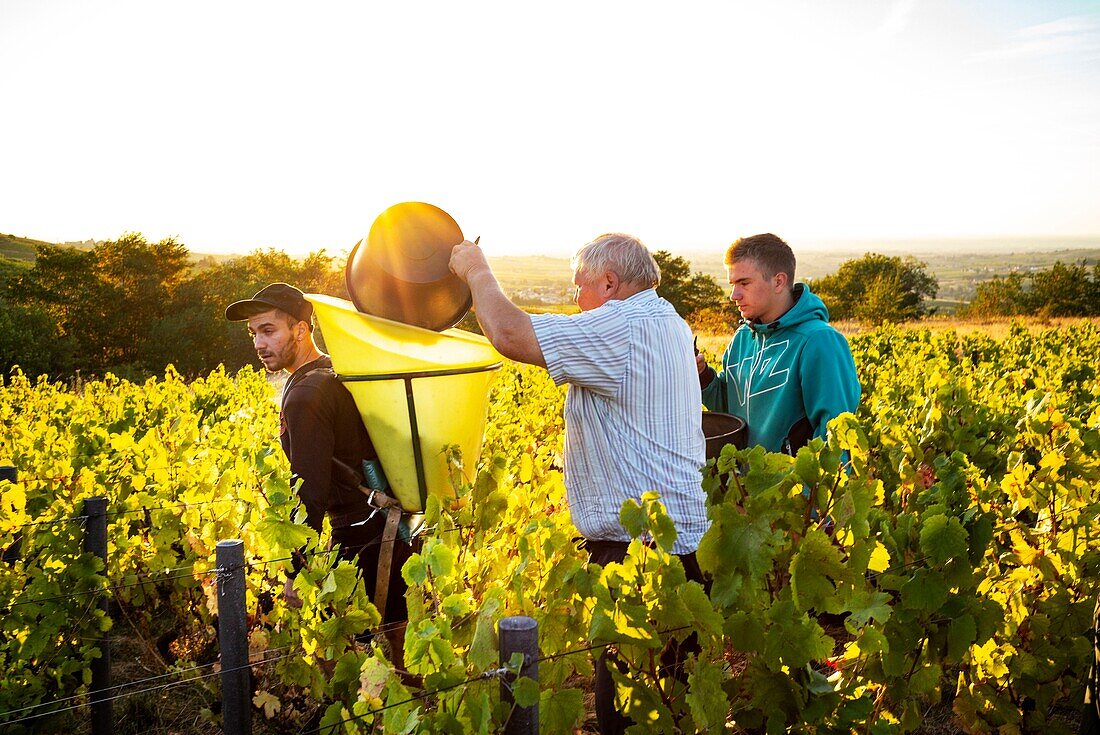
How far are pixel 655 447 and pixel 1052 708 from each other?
2.41m

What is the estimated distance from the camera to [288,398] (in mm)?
2727

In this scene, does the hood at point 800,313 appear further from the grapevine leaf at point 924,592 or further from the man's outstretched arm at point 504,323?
the man's outstretched arm at point 504,323

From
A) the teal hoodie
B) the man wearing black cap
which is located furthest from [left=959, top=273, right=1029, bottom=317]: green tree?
the man wearing black cap

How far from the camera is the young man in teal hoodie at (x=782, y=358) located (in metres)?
3.15

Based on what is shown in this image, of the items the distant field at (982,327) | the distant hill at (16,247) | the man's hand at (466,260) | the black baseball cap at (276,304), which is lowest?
the distant field at (982,327)

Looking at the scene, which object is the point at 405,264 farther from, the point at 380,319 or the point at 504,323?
the point at 504,323

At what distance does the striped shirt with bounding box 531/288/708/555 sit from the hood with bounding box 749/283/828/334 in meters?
1.02

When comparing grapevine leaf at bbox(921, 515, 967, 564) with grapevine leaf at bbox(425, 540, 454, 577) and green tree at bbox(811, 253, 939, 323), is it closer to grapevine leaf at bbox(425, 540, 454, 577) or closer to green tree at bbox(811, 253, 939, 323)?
grapevine leaf at bbox(425, 540, 454, 577)

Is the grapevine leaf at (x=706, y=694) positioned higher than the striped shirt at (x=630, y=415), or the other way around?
the striped shirt at (x=630, y=415)

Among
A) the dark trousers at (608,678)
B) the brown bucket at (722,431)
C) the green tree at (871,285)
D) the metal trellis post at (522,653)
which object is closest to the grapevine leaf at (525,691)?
the metal trellis post at (522,653)

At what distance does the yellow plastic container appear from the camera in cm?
228

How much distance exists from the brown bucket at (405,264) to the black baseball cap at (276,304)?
95cm

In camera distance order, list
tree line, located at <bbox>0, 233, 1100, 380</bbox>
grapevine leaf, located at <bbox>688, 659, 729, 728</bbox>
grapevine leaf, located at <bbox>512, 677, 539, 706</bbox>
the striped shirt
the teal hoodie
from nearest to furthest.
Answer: grapevine leaf, located at <bbox>512, 677, 539, 706</bbox> → grapevine leaf, located at <bbox>688, 659, 729, 728</bbox> → the striped shirt → the teal hoodie → tree line, located at <bbox>0, 233, 1100, 380</bbox>

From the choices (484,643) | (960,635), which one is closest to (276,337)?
(484,643)
